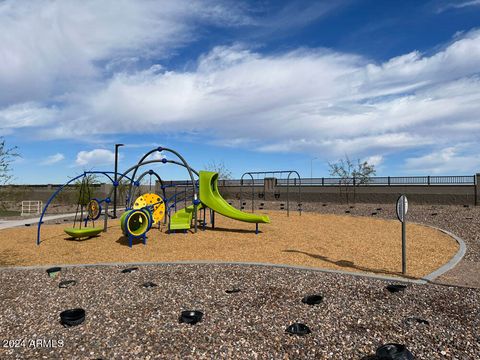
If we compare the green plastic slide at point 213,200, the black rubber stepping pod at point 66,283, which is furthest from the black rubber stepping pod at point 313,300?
the green plastic slide at point 213,200

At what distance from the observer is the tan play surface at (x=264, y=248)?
299 inches

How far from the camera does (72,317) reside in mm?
4152

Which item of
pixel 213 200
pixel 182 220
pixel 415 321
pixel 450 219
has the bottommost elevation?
pixel 415 321

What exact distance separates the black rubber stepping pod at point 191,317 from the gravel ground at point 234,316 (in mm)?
63

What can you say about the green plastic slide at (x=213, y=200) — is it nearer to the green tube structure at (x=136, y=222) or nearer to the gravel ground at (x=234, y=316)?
the green tube structure at (x=136, y=222)

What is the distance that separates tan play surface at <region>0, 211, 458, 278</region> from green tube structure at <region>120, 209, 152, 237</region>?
0.37 metres

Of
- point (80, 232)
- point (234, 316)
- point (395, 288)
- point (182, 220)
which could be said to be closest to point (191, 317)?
point (234, 316)

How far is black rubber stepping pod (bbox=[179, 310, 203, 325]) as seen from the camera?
13.4ft

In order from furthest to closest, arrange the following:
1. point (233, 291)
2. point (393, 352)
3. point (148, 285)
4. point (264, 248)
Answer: point (264, 248)
point (148, 285)
point (233, 291)
point (393, 352)

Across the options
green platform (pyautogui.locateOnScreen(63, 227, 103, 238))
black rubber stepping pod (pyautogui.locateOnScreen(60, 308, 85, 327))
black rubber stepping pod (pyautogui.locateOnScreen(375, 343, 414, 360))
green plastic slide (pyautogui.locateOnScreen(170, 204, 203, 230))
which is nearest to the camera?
black rubber stepping pod (pyautogui.locateOnScreen(375, 343, 414, 360))

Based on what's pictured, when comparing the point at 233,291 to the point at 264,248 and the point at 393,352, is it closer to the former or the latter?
the point at 393,352

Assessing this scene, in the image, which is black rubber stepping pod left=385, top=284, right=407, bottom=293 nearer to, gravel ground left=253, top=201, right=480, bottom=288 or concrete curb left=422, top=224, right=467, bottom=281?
concrete curb left=422, top=224, right=467, bottom=281

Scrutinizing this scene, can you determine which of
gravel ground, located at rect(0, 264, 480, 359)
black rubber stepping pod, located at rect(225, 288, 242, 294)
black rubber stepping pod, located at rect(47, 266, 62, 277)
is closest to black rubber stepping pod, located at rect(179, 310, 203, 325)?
gravel ground, located at rect(0, 264, 480, 359)

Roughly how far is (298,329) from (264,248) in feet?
17.3
